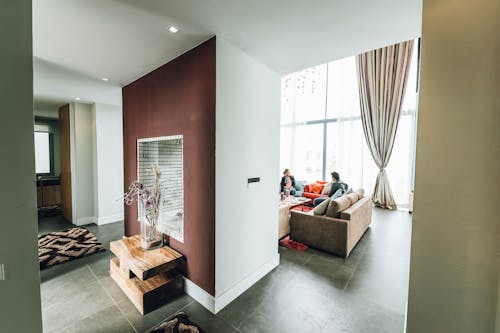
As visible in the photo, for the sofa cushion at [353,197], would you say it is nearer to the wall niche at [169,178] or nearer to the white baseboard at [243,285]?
the white baseboard at [243,285]

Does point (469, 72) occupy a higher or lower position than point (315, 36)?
lower

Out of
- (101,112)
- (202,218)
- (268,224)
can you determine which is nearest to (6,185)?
(202,218)

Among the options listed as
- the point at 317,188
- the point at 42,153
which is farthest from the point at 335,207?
the point at 42,153

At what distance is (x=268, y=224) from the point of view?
267 cm

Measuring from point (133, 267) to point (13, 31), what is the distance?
6.51 ft

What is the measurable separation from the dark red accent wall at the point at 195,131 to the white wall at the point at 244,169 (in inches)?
3.2

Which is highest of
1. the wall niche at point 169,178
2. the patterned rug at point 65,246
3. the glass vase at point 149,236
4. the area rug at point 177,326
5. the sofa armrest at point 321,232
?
the wall niche at point 169,178

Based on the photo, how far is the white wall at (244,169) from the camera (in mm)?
1969

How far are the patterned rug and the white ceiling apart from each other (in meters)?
2.68

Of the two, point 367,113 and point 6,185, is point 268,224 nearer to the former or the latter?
point 6,185

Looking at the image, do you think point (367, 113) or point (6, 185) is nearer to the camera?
point (6, 185)

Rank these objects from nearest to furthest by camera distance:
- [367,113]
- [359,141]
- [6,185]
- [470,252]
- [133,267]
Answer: [6,185] → [470,252] → [133,267] → [367,113] → [359,141]

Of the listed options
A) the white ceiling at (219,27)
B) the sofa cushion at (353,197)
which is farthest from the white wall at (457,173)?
the sofa cushion at (353,197)

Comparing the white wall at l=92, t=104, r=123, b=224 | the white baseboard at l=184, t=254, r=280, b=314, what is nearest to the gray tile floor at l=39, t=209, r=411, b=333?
the white baseboard at l=184, t=254, r=280, b=314
